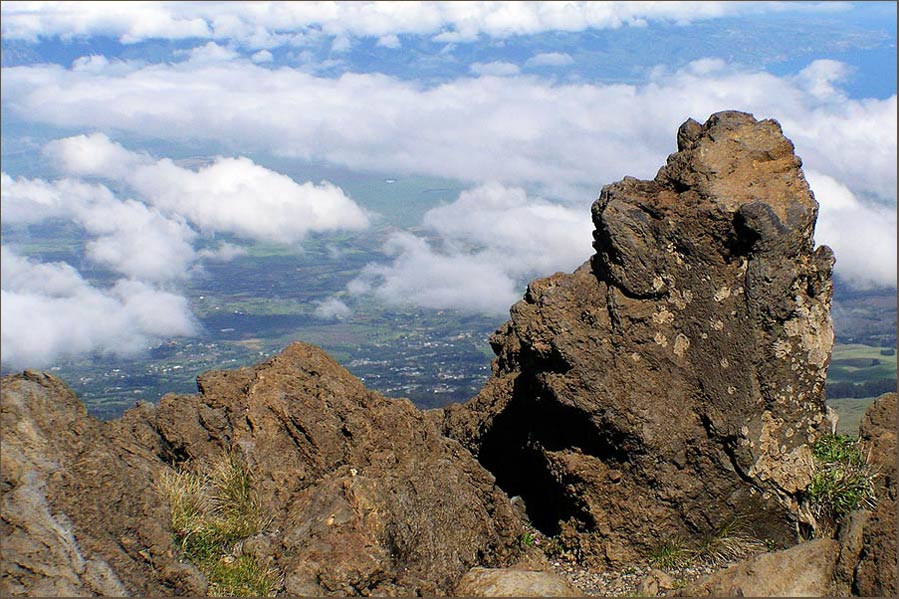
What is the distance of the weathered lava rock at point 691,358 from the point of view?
11055 millimetres

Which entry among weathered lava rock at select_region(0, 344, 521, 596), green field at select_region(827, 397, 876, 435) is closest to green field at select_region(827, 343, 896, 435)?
green field at select_region(827, 397, 876, 435)

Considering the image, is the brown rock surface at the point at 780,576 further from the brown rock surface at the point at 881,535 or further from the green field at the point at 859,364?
the green field at the point at 859,364

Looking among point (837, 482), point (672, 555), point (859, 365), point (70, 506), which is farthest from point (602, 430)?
point (859, 365)

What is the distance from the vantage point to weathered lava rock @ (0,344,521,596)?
8523 mm

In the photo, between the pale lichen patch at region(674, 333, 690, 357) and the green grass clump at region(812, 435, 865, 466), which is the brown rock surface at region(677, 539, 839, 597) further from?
the pale lichen patch at region(674, 333, 690, 357)

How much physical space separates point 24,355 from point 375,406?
191 m

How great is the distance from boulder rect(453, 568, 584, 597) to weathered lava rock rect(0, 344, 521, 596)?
371 mm

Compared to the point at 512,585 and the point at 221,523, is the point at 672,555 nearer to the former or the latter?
the point at 512,585

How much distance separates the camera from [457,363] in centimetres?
14812

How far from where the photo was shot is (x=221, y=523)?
9.73 metres

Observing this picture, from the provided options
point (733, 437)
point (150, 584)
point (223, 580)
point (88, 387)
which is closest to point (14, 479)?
point (150, 584)

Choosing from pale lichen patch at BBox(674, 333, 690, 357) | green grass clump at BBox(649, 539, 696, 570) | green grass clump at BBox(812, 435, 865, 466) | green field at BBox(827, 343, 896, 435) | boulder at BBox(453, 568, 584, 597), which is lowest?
green field at BBox(827, 343, 896, 435)

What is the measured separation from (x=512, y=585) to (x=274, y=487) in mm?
3359

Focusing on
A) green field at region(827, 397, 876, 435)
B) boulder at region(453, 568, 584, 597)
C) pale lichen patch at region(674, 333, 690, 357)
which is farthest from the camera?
green field at region(827, 397, 876, 435)
